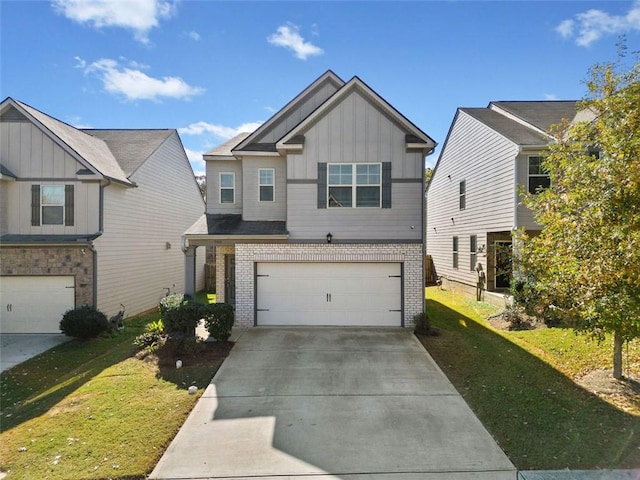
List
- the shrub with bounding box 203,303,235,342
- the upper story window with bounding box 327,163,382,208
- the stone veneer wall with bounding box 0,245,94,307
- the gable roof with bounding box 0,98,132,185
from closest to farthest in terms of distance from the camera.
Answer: the shrub with bounding box 203,303,235,342 → the upper story window with bounding box 327,163,382,208 → the stone veneer wall with bounding box 0,245,94,307 → the gable roof with bounding box 0,98,132,185

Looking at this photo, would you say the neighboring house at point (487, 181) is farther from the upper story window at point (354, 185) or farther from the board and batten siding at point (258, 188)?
the board and batten siding at point (258, 188)

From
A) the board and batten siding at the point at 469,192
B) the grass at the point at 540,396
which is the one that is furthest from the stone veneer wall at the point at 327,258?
the board and batten siding at the point at 469,192

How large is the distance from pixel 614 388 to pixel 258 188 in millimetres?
10359

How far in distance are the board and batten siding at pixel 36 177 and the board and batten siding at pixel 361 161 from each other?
7243 millimetres

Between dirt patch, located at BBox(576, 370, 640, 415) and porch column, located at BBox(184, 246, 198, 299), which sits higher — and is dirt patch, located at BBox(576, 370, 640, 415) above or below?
below

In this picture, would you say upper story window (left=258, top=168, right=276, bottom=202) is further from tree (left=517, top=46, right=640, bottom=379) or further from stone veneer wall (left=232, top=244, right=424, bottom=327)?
tree (left=517, top=46, right=640, bottom=379)

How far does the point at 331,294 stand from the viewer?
10.9 meters

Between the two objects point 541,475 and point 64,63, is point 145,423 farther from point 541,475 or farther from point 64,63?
point 64,63

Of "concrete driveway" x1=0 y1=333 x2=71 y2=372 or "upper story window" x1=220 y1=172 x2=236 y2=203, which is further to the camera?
"upper story window" x1=220 y1=172 x2=236 y2=203

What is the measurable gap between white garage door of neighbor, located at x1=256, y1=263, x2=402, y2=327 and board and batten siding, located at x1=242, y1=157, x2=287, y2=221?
6.56ft

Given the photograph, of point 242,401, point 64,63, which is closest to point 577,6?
point 242,401

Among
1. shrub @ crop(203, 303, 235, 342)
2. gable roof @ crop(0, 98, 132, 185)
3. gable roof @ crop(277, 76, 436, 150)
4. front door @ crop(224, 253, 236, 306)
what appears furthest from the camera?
front door @ crop(224, 253, 236, 306)

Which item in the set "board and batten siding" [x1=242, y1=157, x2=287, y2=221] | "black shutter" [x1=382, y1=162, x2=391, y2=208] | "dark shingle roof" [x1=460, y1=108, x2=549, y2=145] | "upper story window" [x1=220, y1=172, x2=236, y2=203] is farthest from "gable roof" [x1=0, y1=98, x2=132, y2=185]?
"dark shingle roof" [x1=460, y1=108, x2=549, y2=145]

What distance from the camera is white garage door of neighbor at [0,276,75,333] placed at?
1144cm
